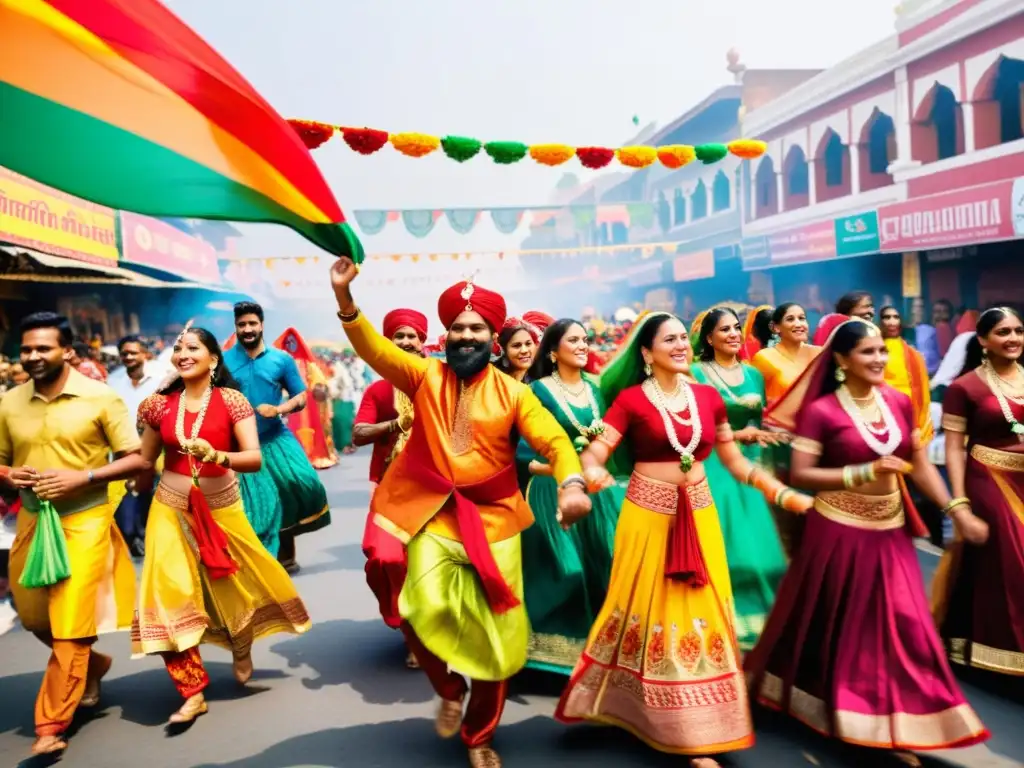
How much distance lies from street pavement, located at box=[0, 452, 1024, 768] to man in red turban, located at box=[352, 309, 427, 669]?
0.53 meters

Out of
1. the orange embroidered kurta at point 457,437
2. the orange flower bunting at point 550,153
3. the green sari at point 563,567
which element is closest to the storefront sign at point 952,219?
the orange flower bunting at point 550,153

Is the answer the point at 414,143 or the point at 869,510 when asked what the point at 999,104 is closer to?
the point at 414,143

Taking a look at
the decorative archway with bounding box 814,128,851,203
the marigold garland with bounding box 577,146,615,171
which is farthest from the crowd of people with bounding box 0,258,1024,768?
the decorative archway with bounding box 814,128,851,203

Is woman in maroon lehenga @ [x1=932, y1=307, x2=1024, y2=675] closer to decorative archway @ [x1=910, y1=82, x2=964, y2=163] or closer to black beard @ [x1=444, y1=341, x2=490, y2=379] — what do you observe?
black beard @ [x1=444, y1=341, x2=490, y2=379]

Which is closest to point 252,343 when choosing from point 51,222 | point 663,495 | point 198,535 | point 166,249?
point 198,535

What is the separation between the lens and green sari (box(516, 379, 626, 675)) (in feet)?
18.0

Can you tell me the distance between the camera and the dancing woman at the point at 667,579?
416 centimetres

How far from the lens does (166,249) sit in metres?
23.5

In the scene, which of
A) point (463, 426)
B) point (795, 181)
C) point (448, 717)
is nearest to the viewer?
point (463, 426)

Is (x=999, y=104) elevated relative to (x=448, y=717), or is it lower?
elevated

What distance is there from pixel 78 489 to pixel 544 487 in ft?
8.18

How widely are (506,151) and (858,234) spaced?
39.3 feet

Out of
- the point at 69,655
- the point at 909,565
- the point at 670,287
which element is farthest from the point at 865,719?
the point at 670,287

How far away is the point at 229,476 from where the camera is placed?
532 cm
